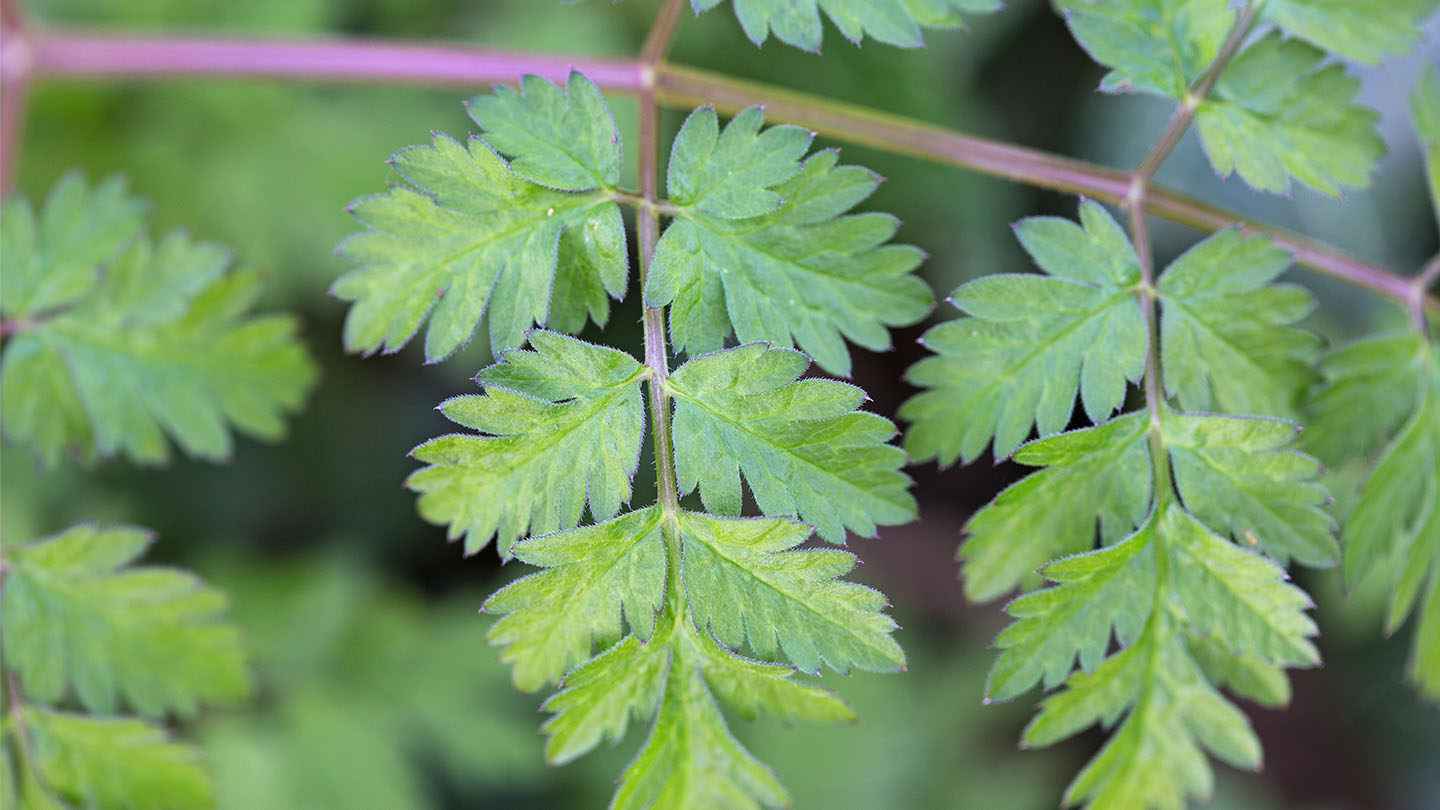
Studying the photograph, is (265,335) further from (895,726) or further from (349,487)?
(895,726)

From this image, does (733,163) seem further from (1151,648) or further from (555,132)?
(1151,648)

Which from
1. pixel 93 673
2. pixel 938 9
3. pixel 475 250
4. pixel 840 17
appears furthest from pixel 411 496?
pixel 938 9

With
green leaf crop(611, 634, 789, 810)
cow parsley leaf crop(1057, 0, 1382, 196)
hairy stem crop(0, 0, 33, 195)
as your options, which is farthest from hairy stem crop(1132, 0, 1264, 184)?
hairy stem crop(0, 0, 33, 195)

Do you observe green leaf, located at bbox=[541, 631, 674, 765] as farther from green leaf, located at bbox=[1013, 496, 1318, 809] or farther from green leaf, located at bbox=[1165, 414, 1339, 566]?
green leaf, located at bbox=[1165, 414, 1339, 566]

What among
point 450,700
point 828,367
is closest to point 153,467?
point 450,700

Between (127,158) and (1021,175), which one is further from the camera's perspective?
(127,158)

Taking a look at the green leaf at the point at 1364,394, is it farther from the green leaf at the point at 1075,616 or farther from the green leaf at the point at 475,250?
the green leaf at the point at 475,250

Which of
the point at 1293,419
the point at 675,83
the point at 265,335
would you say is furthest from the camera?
the point at 265,335
